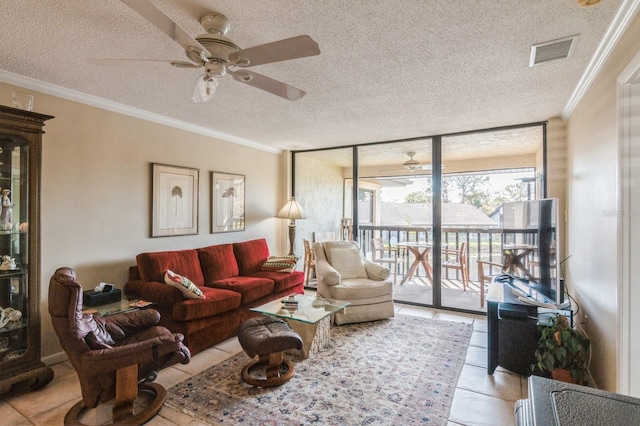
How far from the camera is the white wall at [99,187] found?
2.81 meters

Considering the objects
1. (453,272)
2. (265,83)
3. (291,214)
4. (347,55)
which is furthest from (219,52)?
(453,272)

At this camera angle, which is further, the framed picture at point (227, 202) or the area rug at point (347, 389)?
the framed picture at point (227, 202)

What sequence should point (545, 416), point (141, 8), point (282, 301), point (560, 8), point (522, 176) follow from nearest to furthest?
point (545, 416) < point (141, 8) < point (560, 8) < point (282, 301) < point (522, 176)

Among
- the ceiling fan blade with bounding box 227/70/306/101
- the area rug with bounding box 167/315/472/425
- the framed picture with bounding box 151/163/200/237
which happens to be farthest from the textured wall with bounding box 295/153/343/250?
the ceiling fan blade with bounding box 227/70/306/101

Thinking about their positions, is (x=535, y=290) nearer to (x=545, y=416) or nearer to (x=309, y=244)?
(x=545, y=416)

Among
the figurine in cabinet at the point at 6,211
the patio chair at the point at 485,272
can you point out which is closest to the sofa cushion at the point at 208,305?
the figurine in cabinet at the point at 6,211

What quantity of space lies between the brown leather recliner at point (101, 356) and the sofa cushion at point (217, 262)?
1.55m

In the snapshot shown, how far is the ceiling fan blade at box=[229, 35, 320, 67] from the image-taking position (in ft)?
4.94

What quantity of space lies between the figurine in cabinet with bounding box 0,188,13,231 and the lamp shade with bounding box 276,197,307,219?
3118 millimetres

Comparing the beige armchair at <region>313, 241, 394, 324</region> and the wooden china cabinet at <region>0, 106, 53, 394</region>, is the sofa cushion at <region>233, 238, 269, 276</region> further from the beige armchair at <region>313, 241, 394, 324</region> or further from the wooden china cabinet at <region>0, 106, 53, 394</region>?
the wooden china cabinet at <region>0, 106, 53, 394</region>

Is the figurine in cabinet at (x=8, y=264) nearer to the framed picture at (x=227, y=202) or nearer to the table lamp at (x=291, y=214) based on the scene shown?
the framed picture at (x=227, y=202)

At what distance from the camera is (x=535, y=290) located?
2693 mm

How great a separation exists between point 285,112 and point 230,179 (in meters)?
1.57

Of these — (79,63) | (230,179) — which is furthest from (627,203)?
(230,179)
